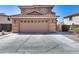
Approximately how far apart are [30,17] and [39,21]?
1.50 metres

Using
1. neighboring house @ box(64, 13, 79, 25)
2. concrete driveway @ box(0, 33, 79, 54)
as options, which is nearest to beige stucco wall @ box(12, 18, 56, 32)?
neighboring house @ box(64, 13, 79, 25)

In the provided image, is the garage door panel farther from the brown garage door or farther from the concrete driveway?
the concrete driveway

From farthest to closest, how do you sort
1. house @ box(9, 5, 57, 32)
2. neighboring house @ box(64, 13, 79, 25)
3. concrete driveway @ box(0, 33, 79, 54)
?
neighboring house @ box(64, 13, 79, 25)
house @ box(9, 5, 57, 32)
concrete driveway @ box(0, 33, 79, 54)

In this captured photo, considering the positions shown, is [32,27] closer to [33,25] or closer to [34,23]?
[33,25]

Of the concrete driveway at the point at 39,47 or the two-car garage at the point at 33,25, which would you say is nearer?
the concrete driveway at the point at 39,47

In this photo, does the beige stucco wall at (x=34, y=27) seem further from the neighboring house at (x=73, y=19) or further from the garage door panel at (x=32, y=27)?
the neighboring house at (x=73, y=19)

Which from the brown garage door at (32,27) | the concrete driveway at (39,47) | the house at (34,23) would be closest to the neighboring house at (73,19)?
the house at (34,23)

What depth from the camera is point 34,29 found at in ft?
85.4

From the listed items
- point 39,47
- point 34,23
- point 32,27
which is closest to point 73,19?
point 34,23

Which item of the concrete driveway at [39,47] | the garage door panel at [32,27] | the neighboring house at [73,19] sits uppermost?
the neighboring house at [73,19]
